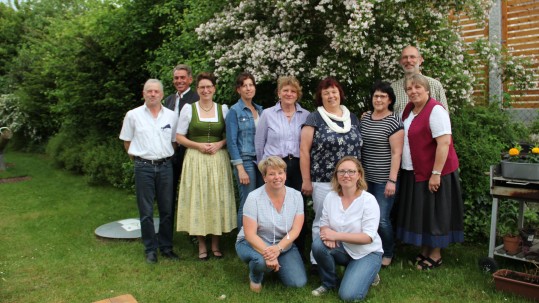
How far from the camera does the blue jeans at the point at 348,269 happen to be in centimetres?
380

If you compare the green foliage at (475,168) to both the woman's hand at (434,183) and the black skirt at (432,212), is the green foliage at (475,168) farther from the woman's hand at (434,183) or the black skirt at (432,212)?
the woman's hand at (434,183)

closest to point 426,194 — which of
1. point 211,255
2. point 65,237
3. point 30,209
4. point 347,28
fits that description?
point 347,28

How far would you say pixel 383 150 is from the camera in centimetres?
428

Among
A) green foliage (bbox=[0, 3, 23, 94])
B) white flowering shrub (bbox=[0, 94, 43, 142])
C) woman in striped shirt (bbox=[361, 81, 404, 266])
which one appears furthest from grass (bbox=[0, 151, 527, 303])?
green foliage (bbox=[0, 3, 23, 94])

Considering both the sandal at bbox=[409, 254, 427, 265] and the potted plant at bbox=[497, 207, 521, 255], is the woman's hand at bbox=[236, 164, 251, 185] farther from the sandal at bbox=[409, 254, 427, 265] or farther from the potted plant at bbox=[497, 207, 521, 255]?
the potted plant at bbox=[497, 207, 521, 255]

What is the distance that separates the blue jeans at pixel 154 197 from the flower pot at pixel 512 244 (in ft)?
10.2

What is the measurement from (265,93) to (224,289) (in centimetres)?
272

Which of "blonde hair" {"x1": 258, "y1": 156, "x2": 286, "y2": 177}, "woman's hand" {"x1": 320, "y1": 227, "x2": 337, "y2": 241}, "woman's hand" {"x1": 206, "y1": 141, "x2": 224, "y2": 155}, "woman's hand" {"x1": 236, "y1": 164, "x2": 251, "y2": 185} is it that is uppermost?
"woman's hand" {"x1": 206, "y1": 141, "x2": 224, "y2": 155}

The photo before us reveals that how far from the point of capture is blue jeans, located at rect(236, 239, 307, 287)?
13.2ft

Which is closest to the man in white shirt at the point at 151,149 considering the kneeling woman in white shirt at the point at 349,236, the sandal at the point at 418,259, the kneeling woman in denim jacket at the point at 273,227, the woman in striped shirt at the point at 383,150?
the kneeling woman in denim jacket at the point at 273,227

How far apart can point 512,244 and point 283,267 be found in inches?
77.7

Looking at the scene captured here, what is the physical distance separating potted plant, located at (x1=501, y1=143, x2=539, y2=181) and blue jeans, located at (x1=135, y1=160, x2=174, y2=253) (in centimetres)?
301

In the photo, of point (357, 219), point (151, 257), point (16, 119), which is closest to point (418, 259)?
point (357, 219)

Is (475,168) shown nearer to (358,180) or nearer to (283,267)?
(358,180)
